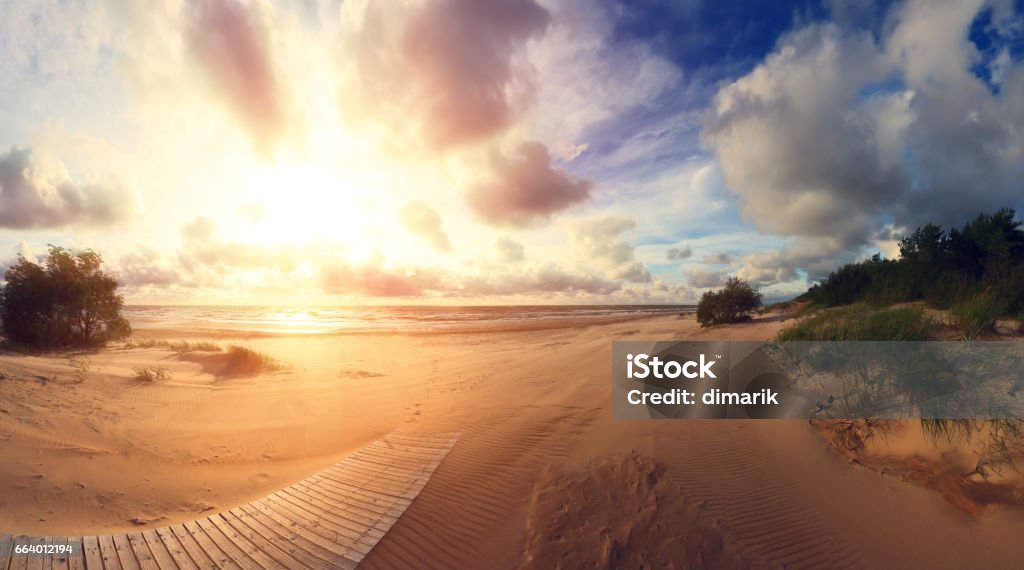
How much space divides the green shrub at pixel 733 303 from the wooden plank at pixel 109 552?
2571 centimetres

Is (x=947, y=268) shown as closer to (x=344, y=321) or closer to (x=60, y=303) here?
(x=60, y=303)

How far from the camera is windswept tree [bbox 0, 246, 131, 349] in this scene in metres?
18.7

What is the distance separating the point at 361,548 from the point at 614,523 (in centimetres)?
343

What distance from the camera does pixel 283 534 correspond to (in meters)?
5.49

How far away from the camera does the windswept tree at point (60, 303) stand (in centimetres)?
1872

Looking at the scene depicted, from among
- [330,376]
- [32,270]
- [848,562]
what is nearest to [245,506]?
[848,562]

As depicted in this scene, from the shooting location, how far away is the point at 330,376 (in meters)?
16.9

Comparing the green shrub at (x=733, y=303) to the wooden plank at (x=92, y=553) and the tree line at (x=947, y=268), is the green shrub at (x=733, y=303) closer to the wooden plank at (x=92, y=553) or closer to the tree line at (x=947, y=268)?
the tree line at (x=947, y=268)

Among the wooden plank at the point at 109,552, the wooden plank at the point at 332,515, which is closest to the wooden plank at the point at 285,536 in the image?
the wooden plank at the point at 332,515

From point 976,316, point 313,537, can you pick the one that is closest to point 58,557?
point 313,537

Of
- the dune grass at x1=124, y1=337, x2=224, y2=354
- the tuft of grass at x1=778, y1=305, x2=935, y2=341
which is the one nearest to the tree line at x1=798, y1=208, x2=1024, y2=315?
the tuft of grass at x1=778, y1=305, x2=935, y2=341

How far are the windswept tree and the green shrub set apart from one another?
113 ft

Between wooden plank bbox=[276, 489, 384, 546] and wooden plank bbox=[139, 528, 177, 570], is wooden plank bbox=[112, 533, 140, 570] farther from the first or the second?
wooden plank bbox=[276, 489, 384, 546]

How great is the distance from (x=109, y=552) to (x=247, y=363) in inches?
548
